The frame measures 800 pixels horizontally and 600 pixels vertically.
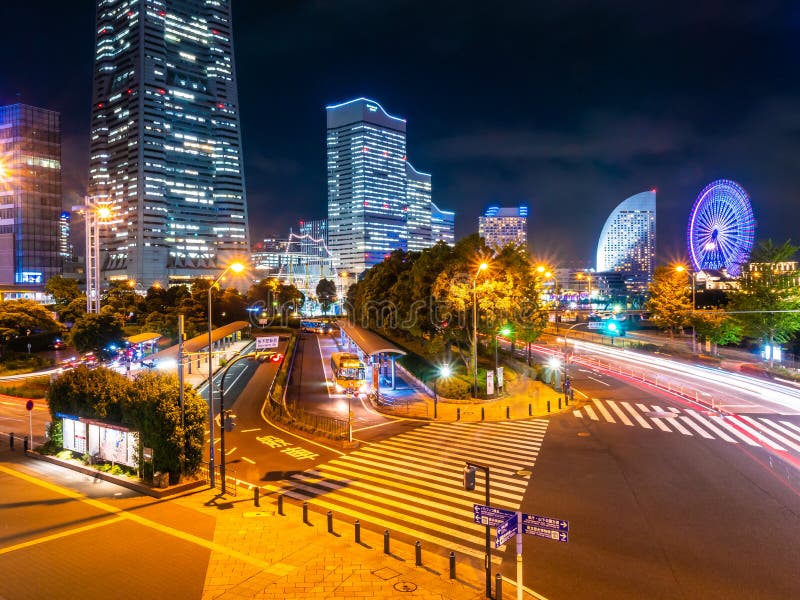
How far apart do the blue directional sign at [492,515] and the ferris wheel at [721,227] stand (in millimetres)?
73943

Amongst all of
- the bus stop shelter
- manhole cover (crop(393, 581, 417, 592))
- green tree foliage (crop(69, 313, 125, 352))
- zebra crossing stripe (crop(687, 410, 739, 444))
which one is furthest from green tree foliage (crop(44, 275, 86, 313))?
manhole cover (crop(393, 581, 417, 592))

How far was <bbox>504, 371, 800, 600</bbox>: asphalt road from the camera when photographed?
11.3 m

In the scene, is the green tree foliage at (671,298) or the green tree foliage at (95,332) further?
the green tree foliage at (671,298)

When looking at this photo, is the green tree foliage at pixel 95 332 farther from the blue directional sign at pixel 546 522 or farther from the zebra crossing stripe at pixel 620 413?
the blue directional sign at pixel 546 522

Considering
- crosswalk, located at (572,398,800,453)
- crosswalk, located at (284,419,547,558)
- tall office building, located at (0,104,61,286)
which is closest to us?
crosswalk, located at (284,419,547,558)

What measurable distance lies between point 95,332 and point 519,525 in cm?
4269

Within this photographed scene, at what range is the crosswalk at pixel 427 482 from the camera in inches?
579

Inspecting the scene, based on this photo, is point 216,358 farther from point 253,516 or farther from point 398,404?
point 253,516

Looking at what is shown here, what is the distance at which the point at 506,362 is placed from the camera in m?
49.9

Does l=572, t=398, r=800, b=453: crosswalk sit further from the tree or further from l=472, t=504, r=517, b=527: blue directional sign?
the tree

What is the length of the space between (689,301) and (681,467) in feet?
202

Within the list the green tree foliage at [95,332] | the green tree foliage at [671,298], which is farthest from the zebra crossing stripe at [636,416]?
the green tree foliage at [671,298]

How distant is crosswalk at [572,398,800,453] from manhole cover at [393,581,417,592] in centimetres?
1989

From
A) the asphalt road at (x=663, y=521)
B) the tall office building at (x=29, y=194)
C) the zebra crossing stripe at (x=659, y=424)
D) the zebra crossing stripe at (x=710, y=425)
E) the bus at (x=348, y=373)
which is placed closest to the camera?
the asphalt road at (x=663, y=521)
